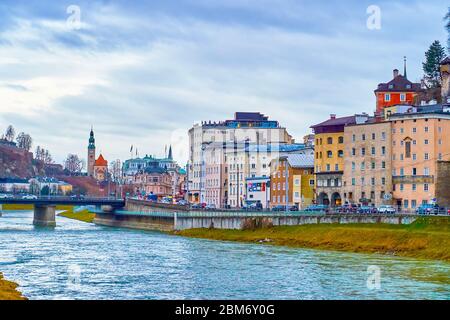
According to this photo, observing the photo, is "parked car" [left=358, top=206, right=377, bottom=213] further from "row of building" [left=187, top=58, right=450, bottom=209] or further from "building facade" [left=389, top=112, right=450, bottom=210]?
"row of building" [left=187, top=58, right=450, bottom=209]

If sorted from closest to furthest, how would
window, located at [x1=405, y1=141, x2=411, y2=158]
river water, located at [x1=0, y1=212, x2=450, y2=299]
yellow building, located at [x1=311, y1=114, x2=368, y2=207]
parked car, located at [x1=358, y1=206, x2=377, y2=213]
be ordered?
river water, located at [x1=0, y1=212, x2=450, y2=299] < parked car, located at [x1=358, y1=206, x2=377, y2=213] < window, located at [x1=405, y1=141, x2=411, y2=158] < yellow building, located at [x1=311, y1=114, x2=368, y2=207]

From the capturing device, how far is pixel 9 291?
52562mm

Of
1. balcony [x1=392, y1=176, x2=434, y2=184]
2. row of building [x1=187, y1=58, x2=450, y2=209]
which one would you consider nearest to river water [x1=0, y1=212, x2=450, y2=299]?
balcony [x1=392, y1=176, x2=434, y2=184]

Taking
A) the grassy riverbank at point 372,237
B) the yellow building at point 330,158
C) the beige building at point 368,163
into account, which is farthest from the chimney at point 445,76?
the grassy riverbank at point 372,237

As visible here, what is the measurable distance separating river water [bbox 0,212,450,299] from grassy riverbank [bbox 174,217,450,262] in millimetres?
4356

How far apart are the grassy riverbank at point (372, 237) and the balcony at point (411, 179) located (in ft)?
96.5

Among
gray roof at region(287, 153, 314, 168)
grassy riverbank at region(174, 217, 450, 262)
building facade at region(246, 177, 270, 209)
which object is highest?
gray roof at region(287, 153, 314, 168)

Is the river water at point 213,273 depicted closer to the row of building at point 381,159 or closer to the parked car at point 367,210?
the parked car at point 367,210

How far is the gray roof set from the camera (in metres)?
170

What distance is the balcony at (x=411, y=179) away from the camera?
138m
